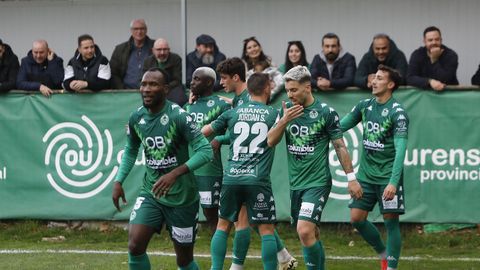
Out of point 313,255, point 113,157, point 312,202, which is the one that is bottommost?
point 313,255

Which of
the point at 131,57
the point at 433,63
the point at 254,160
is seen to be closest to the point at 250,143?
the point at 254,160

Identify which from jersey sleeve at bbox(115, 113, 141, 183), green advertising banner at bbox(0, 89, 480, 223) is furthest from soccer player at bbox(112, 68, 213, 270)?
green advertising banner at bbox(0, 89, 480, 223)

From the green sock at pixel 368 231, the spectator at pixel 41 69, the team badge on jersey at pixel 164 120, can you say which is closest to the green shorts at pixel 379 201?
the green sock at pixel 368 231

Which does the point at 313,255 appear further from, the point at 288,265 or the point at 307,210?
the point at 288,265

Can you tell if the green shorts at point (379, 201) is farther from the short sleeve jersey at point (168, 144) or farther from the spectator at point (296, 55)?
the spectator at point (296, 55)

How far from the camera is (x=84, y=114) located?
15.2 metres

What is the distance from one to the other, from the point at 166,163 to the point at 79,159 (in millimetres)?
5586

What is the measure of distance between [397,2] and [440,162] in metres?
3.17

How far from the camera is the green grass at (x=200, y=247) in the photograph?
41.2ft

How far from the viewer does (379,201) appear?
1197 centimetres

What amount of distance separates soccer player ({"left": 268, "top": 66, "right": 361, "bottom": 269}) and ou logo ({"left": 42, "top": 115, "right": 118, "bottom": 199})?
482 cm

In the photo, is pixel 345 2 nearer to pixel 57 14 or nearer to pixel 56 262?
pixel 57 14

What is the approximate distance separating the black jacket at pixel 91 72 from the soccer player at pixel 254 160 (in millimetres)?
4575

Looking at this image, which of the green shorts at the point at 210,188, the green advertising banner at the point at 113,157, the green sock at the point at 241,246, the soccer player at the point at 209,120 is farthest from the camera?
the green advertising banner at the point at 113,157
